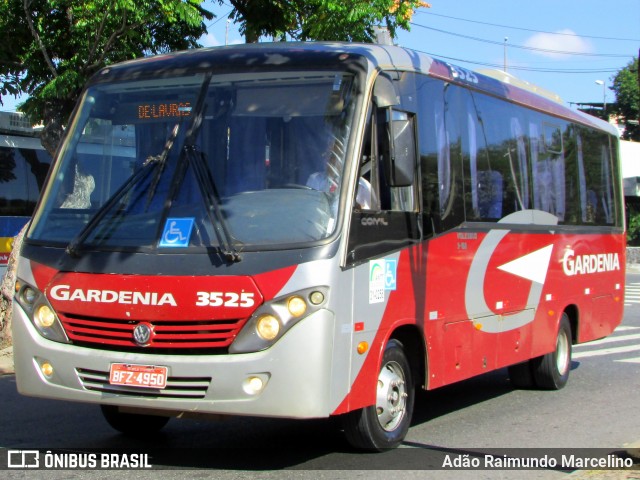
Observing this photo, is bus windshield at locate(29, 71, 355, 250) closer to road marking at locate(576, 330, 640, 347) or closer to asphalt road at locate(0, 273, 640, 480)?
asphalt road at locate(0, 273, 640, 480)

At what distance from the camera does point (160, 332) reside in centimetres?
629

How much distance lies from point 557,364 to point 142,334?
5985mm

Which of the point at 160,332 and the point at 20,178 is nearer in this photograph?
the point at 160,332

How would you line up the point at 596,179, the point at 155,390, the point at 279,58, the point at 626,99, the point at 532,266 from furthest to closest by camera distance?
the point at 626,99 < the point at 596,179 < the point at 532,266 < the point at 279,58 < the point at 155,390

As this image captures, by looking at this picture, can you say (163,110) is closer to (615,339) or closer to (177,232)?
(177,232)

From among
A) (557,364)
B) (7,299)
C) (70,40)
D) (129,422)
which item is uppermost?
(70,40)

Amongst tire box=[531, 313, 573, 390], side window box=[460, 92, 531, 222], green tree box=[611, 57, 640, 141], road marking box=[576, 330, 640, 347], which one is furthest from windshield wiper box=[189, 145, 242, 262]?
green tree box=[611, 57, 640, 141]

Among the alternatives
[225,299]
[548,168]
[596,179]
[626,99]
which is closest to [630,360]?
[596,179]

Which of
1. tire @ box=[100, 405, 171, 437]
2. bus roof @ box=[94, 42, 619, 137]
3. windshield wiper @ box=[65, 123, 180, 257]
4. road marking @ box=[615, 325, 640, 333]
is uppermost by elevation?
bus roof @ box=[94, 42, 619, 137]

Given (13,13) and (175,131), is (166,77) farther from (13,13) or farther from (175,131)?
(13,13)

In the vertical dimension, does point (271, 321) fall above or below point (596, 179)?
below

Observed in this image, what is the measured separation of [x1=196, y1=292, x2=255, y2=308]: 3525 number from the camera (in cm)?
610

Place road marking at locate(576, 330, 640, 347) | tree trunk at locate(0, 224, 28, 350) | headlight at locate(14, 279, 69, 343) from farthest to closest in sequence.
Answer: road marking at locate(576, 330, 640, 347) → tree trunk at locate(0, 224, 28, 350) → headlight at locate(14, 279, 69, 343)

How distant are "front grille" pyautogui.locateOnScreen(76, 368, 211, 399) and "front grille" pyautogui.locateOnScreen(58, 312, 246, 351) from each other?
206 mm
